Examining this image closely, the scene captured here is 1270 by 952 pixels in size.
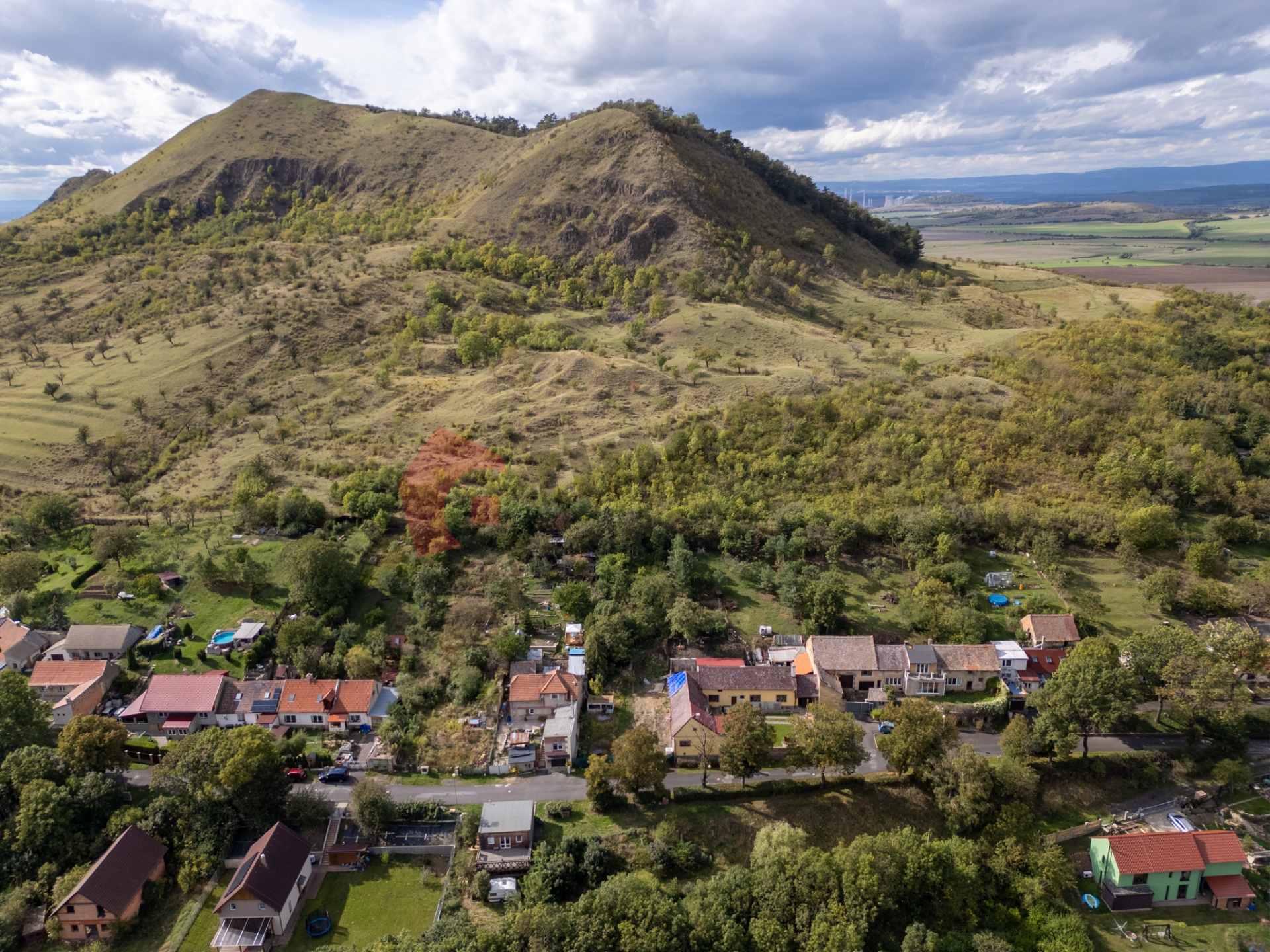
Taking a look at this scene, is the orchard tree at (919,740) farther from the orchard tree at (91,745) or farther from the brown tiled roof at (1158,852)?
the orchard tree at (91,745)

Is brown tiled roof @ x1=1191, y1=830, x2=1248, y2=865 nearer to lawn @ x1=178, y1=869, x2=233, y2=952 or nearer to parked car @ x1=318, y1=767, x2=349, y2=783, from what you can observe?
parked car @ x1=318, y1=767, x2=349, y2=783

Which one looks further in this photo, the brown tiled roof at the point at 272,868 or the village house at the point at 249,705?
the village house at the point at 249,705

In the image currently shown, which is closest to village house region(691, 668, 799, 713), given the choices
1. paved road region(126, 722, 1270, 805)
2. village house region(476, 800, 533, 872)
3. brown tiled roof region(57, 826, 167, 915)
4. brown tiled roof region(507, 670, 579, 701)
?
paved road region(126, 722, 1270, 805)

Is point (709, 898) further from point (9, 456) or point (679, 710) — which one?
point (9, 456)

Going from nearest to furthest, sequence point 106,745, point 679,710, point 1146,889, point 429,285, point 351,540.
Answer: point 1146,889
point 106,745
point 679,710
point 351,540
point 429,285

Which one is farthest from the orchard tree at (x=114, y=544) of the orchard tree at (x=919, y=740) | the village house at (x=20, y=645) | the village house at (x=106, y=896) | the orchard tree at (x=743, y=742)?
the orchard tree at (x=919, y=740)

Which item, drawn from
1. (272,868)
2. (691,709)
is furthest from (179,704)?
(691,709)

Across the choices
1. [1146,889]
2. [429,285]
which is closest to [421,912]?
[1146,889]
